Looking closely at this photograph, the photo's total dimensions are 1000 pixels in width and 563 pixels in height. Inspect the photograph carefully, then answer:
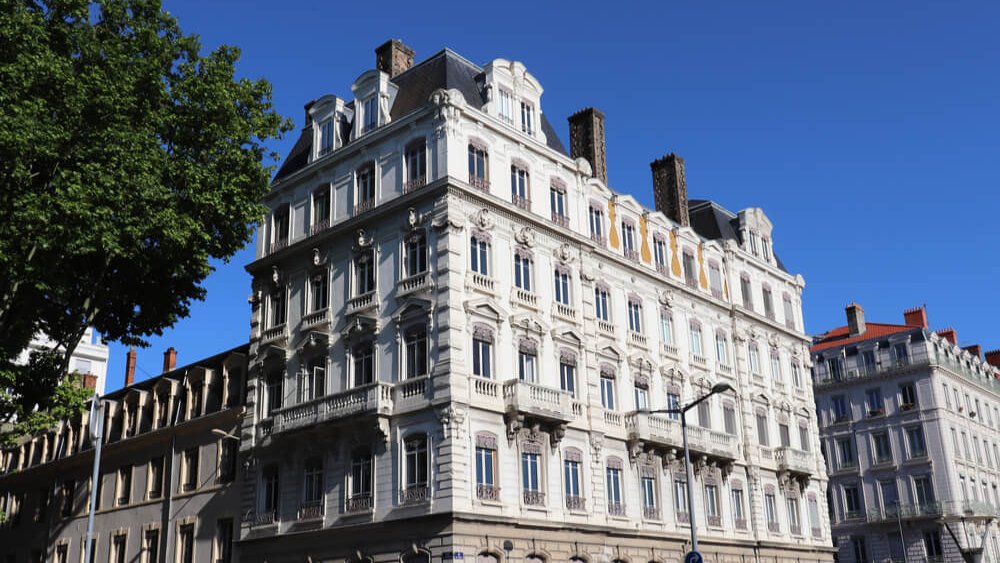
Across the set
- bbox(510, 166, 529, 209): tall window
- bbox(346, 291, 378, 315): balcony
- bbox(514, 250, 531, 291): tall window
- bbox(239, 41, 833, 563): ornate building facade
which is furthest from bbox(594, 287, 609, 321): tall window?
bbox(346, 291, 378, 315): balcony

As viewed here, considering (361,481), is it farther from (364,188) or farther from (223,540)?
(364,188)

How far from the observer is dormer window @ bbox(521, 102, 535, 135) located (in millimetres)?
43344

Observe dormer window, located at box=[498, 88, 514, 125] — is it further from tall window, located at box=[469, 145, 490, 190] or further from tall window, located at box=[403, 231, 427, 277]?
tall window, located at box=[403, 231, 427, 277]

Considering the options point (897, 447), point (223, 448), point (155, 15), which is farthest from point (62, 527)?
point (897, 447)

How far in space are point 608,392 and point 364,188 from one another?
14.0 m

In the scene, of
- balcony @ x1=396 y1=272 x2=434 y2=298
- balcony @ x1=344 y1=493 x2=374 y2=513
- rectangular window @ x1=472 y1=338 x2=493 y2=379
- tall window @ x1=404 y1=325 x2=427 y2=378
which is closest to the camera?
balcony @ x1=344 y1=493 x2=374 y2=513

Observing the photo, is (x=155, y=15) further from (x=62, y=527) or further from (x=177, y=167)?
(x=62, y=527)

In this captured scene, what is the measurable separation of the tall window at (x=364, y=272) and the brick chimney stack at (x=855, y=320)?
181 ft

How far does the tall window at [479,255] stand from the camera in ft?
126

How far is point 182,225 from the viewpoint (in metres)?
33.2

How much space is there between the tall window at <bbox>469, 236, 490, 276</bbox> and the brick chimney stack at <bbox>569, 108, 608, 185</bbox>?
11.3m

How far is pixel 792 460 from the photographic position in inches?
2061

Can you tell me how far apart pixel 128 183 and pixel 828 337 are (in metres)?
67.9

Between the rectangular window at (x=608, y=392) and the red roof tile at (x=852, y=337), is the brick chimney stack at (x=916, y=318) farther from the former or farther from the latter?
the rectangular window at (x=608, y=392)
